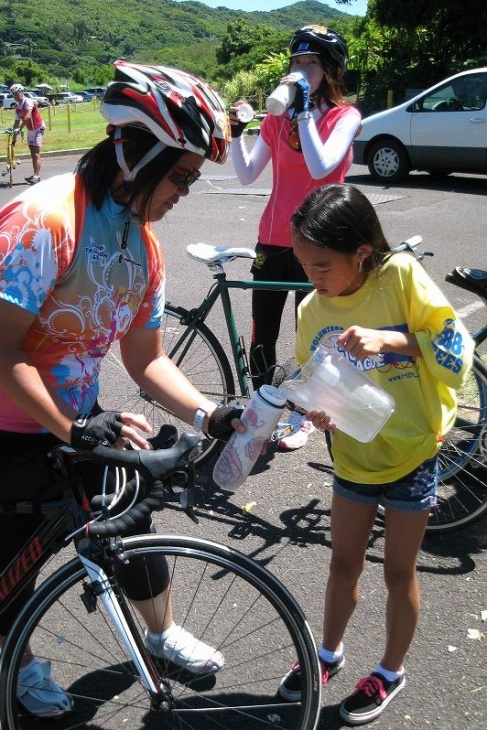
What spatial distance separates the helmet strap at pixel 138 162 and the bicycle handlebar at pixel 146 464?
702 mm

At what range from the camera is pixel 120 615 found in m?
2.11

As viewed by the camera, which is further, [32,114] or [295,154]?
[32,114]

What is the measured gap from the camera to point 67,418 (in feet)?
Result: 6.64

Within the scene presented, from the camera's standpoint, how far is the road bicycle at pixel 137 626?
2.07m

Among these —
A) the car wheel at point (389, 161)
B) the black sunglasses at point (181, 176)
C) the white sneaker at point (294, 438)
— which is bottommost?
the white sneaker at point (294, 438)

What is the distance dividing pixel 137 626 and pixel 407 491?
89 cm

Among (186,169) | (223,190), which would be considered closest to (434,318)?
(186,169)

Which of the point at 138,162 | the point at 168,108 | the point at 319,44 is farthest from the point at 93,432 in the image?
the point at 319,44

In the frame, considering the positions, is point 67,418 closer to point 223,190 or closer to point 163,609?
point 163,609

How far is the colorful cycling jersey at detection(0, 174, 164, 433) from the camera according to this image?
6.30 feet

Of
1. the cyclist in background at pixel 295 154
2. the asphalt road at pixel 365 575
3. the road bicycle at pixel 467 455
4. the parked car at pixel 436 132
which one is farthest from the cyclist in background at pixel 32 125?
the road bicycle at pixel 467 455

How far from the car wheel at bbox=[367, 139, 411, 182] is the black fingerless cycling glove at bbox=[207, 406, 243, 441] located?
12.0 metres

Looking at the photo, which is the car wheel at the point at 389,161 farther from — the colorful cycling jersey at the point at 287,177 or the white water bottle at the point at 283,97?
the white water bottle at the point at 283,97

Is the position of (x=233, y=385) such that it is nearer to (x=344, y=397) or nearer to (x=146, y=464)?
(x=344, y=397)
